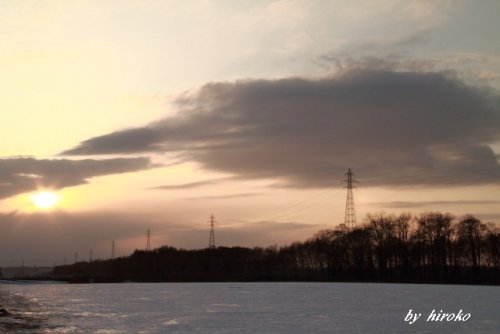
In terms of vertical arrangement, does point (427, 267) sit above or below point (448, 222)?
below

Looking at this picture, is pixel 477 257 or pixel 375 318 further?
pixel 477 257

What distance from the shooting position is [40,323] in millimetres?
37469

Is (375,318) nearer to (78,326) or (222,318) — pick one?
(222,318)

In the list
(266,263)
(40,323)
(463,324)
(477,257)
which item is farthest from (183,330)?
(266,263)

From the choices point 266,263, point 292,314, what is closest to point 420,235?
point 266,263

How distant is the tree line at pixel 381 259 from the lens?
126250 mm

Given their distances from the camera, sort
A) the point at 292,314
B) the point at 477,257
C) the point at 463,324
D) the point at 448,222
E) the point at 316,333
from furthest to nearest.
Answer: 1. the point at 448,222
2. the point at 477,257
3. the point at 292,314
4. the point at 463,324
5. the point at 316,333

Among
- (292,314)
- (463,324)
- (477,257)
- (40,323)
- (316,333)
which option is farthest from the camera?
(477,257)

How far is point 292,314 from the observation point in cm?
4119

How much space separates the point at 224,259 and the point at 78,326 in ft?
504

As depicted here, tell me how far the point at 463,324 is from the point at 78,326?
2240 cm

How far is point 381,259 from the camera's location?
13850cm

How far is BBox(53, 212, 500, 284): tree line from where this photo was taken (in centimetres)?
12625

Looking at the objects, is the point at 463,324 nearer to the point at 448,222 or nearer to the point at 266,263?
the point at 448,222
